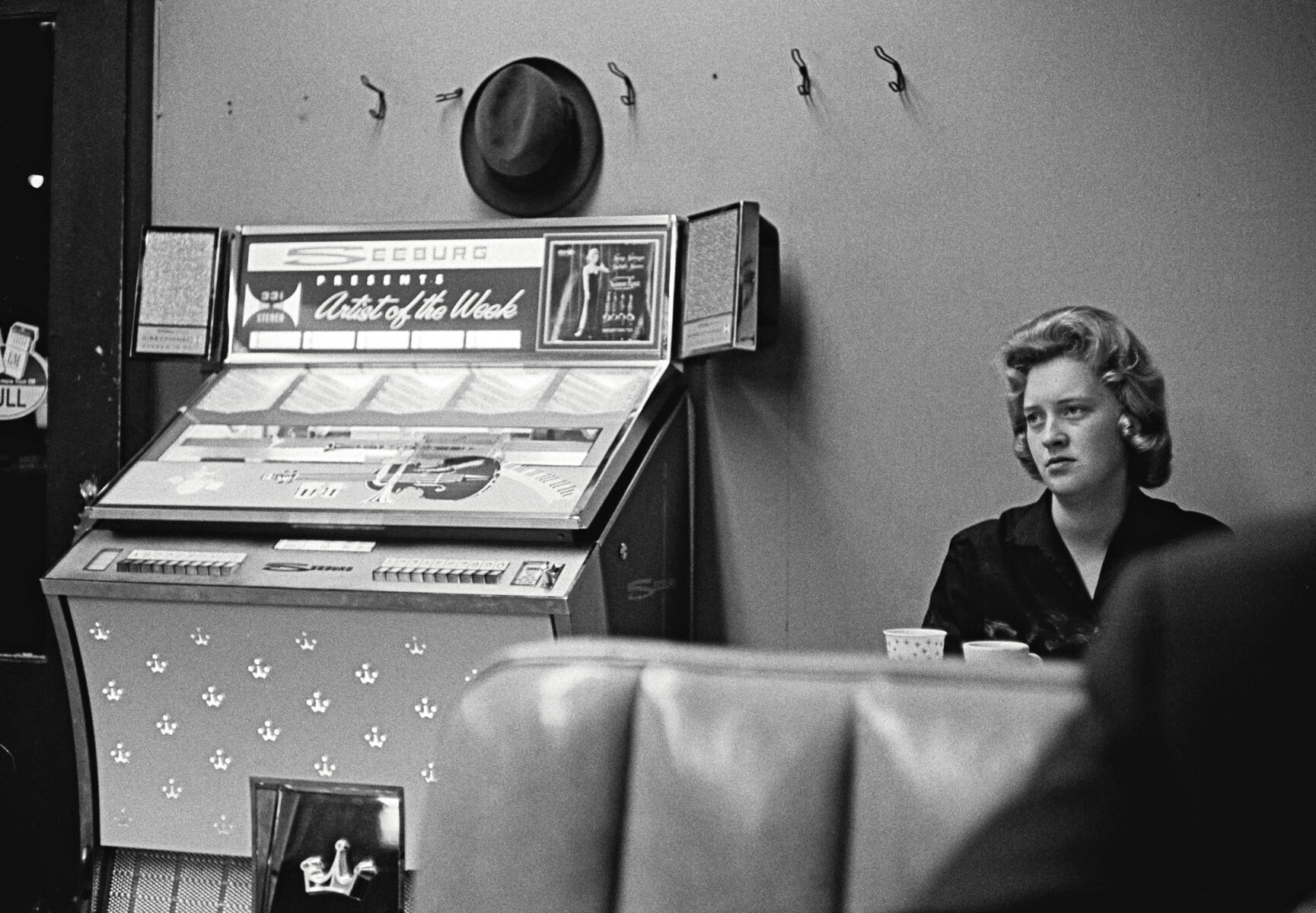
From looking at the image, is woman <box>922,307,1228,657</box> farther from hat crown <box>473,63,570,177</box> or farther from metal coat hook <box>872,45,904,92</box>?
hat crown <box>473,63,570,177</box>

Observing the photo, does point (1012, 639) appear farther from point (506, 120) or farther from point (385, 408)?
point (506, 120)

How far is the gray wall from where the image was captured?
297 centimetres

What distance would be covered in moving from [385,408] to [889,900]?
2308 mm

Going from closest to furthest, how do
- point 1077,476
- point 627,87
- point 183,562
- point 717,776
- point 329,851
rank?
point 717,776
point 1077,476
point 329,851
point 183,562
point 627,87

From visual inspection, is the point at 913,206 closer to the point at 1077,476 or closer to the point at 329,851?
the point at 1077,476

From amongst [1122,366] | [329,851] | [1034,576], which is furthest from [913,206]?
[329,851]

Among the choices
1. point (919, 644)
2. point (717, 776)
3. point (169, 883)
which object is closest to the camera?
point (717, 776)

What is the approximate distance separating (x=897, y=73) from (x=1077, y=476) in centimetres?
112

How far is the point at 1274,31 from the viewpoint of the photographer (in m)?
2.96

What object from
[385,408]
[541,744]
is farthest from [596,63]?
[541,744]

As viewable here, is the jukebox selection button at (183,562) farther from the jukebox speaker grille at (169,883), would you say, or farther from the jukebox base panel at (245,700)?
the jukebox speaker grille at (169,883)

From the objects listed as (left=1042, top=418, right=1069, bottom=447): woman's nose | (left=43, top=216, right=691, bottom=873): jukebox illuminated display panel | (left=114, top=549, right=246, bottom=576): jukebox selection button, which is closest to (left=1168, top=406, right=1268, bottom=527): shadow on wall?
(left=1042, top=418, right=1069, bottom=447): woman's nose

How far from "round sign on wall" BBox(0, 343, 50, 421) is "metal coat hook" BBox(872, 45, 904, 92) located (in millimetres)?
2186

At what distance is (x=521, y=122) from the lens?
127 inches
